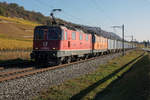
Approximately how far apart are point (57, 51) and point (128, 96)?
27.7ft

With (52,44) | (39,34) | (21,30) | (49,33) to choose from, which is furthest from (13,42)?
(21,30)

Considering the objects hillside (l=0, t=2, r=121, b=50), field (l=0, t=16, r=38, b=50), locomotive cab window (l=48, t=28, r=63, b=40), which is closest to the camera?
locomotive cab window (l=48, t=28, r=63, b=40)

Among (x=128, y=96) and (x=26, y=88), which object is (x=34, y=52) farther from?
(x=128, y=96)

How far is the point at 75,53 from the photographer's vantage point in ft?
61.9

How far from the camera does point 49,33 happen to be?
15.9 meters

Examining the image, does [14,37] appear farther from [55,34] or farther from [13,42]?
[55,34]

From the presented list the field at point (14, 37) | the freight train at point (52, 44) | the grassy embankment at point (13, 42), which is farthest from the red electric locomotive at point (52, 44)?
the field at point (14, 37)

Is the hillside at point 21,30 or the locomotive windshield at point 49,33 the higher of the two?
the hillside at point 21,30

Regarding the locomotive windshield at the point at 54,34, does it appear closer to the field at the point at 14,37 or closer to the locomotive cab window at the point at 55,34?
the locomotive cab window at the point at 55,34

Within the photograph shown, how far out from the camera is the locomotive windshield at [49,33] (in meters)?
15.6

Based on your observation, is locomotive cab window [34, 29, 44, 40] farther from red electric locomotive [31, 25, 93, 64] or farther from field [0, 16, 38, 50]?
field [0, 16, 38, 50]

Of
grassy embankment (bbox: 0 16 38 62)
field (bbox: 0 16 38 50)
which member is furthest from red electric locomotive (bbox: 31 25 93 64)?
field (bbox: 0 16 38 50)

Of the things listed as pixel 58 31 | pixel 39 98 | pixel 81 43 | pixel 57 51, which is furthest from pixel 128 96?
pixel 81 43

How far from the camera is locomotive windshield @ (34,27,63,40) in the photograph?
1562 centimetres
